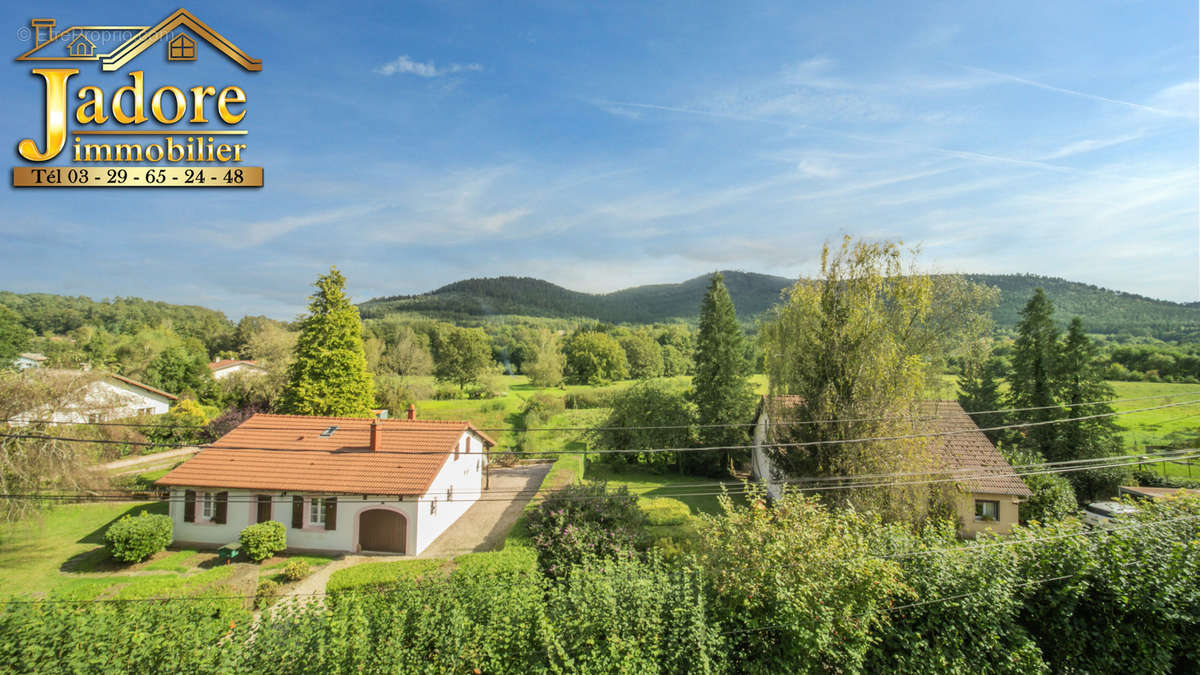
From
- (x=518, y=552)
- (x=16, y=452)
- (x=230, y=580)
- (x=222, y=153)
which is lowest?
(x=230, y=580)

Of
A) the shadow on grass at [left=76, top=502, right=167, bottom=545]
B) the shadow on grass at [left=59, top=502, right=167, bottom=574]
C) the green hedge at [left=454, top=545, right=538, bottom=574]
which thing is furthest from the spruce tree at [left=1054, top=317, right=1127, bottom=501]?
the shadow on grass at [left=76, top=502, right=167, bottom=545]

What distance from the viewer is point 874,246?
1415 centimetres

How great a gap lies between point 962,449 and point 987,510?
2265mm

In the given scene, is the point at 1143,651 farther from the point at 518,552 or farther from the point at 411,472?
A: the point at 411,472

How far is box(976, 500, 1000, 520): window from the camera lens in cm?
1686

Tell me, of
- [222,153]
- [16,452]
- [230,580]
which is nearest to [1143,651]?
[222,153]

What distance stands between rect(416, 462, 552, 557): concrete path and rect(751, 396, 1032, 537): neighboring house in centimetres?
915

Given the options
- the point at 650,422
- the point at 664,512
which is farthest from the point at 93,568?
the point at 650,422

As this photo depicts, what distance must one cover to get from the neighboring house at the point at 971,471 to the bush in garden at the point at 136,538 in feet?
60.7

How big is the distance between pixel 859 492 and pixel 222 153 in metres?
16.9

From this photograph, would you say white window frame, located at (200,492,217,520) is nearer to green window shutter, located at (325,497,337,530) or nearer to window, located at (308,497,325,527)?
window, located at (308,497,325,527)

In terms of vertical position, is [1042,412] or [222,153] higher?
[222,153]

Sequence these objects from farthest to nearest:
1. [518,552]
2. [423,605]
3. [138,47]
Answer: [518,552] < [138,47] < [423,605]

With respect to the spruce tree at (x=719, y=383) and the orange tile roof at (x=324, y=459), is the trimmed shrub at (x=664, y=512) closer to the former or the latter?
the orange tile roof at (x=324, y=459)
